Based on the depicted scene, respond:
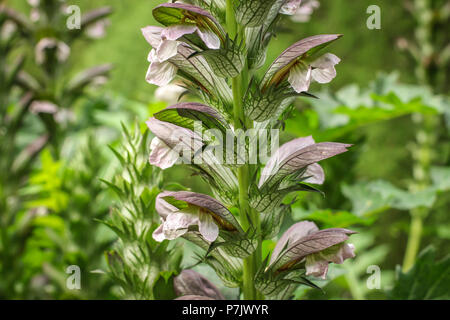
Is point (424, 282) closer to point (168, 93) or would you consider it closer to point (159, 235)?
point (159, 235)

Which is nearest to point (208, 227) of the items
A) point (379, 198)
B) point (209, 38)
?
point (209, 38)

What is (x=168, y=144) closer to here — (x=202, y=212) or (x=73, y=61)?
(x=202, y=212)

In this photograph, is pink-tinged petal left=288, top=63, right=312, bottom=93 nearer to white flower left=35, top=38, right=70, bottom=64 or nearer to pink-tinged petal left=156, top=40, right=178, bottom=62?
pink-tinged petal left=156, top=40, right=178, bottom=62

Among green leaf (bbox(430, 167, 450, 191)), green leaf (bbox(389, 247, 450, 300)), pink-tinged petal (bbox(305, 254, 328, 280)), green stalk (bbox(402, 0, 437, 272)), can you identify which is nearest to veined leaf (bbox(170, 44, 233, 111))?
pink-tinged petal (bbox(305, 254, 328, 280))

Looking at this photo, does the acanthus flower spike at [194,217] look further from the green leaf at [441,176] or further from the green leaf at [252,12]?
the green leaf at [441,176]

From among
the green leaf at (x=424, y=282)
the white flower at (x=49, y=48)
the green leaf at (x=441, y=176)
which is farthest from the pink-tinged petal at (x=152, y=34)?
the white flower at (x=49, y=48)

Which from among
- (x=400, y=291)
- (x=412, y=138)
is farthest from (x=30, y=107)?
(x=412, y=138)
